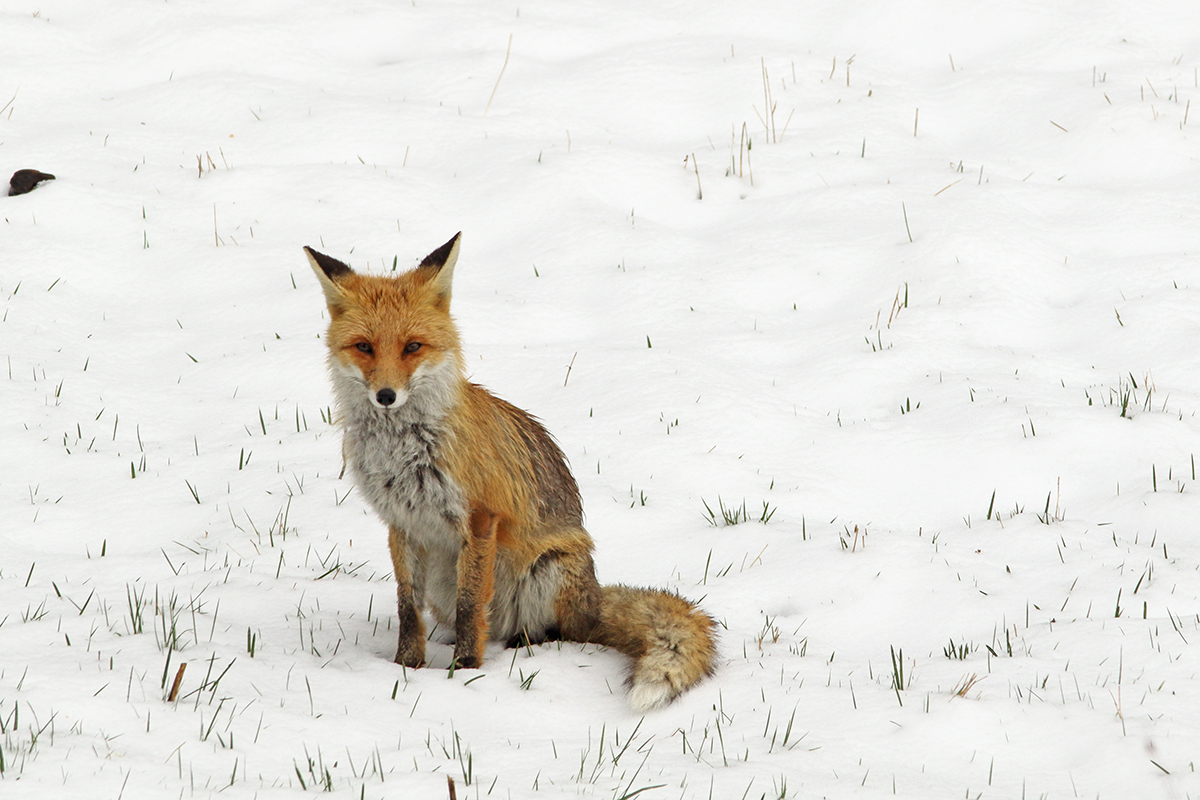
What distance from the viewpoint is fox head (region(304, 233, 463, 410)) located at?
521 cm

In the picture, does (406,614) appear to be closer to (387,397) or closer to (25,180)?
(387,397)

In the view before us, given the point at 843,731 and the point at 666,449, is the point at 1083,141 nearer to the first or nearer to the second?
the point at 666,449

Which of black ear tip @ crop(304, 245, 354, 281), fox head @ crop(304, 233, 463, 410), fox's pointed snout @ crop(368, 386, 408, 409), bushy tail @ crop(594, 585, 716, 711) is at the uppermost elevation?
black ear tip @ crop(304, 245, 354, 281)

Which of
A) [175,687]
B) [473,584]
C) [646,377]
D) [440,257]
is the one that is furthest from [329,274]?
[646,377]

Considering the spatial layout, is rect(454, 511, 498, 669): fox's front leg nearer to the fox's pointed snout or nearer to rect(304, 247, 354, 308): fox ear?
the fox's pointed snout

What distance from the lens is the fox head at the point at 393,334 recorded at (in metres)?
5.21

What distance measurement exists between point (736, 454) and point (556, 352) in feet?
7.48

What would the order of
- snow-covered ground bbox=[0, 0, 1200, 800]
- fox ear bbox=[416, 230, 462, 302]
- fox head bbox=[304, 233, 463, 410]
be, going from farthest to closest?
1. fox ear bbox=[416, 230, 462, 302]
2. fox head bbox=[304, 233, 463, 410]
3. snow-covered ground bbox=[0, 0, 1200, 800]

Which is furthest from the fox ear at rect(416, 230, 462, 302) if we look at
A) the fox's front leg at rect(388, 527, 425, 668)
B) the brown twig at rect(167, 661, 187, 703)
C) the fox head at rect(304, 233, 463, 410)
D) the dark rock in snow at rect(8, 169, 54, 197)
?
the dark rock in snow at rect(8, 169, 54, 197)

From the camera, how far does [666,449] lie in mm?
8383

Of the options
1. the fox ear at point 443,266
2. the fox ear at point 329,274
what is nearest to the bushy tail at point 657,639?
the fox ear at point 443,266

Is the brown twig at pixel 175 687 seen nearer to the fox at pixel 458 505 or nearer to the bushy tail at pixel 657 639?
the fox at pixel 458 505

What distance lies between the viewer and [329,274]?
5559 mm

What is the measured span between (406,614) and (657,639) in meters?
1.35
